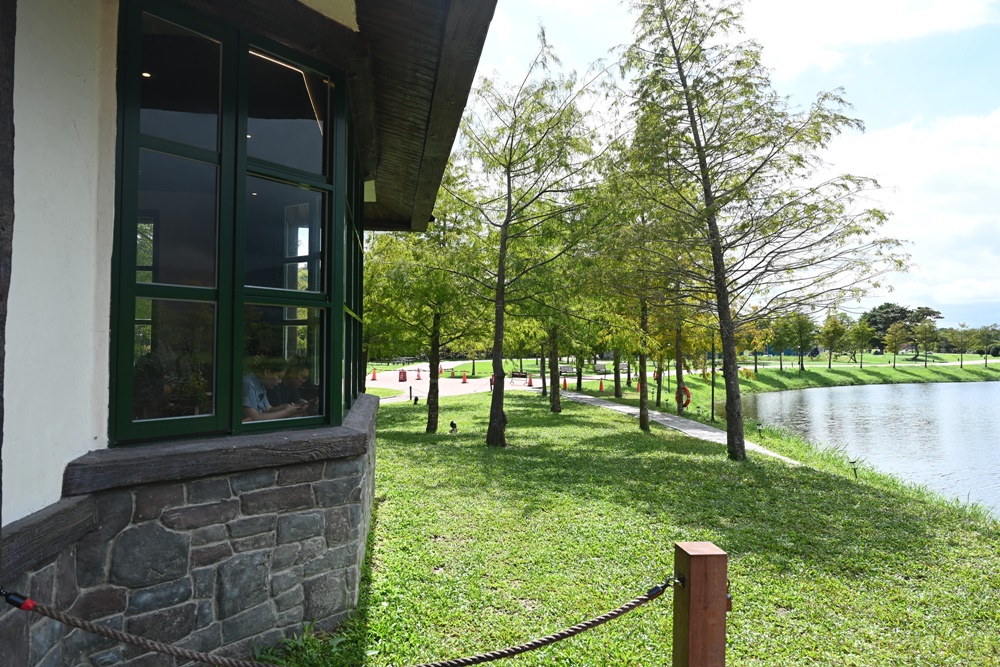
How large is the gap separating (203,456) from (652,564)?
4116mm

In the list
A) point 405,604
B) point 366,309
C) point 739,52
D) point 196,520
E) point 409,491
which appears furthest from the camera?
point 366,309

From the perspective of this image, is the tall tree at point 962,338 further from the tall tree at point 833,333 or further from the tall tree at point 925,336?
the tall tree at point 833,333

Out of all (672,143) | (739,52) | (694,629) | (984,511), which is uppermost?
(739,52)

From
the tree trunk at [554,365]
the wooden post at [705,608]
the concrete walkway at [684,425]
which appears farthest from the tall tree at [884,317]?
the wooden post at [705,608]

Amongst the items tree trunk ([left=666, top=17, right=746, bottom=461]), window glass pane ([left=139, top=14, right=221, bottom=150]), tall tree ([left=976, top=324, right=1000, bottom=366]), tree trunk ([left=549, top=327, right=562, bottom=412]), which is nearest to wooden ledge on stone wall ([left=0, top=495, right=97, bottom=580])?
window glass pane ([left=139, top=14, right=221, bottom=150])

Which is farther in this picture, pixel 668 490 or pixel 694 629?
pixel 668 490

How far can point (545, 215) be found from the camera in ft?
39.5

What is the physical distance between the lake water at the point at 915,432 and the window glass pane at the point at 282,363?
11943mm

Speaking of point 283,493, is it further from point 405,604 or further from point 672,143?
point 672,143

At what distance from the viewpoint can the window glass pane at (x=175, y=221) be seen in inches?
114

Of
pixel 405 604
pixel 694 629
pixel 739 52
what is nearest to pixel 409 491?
pixel 405 604

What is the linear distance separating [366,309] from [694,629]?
40.7ft

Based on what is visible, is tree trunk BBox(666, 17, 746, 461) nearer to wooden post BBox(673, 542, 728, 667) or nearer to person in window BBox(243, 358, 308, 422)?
wooden post BBox(673, 542, 728, 667)

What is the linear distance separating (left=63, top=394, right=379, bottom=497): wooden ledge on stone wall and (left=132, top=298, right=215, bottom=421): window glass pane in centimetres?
22
